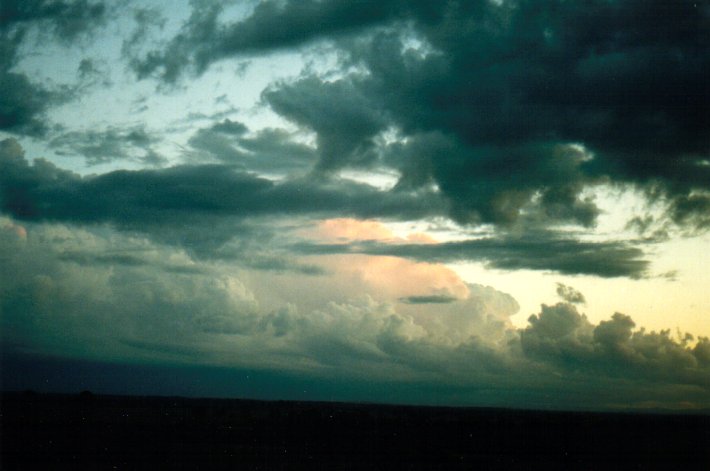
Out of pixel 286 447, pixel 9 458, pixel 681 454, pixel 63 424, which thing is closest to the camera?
pixel 9 458

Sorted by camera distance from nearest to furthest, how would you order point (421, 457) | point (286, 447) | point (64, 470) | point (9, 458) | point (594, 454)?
point (64, 470) < point (9, 458) < point (421, 457) < point (286, 447) < point (594, 454)

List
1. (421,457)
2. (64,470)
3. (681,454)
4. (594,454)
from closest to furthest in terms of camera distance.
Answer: (64,470) < (421,457) < (594,454) < (681,454)

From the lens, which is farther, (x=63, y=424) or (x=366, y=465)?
(x=63, y=424)

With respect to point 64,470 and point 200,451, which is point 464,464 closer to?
point 200,451

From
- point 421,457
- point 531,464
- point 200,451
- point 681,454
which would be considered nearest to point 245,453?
point 200,451

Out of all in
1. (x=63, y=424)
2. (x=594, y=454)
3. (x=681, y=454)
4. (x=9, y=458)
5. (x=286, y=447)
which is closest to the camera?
(x=9, y=458)

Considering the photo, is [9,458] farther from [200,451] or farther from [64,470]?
[200,451]

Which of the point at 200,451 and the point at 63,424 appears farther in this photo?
the point at 63,424

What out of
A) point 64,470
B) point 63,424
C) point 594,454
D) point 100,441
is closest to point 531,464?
point 594,454
